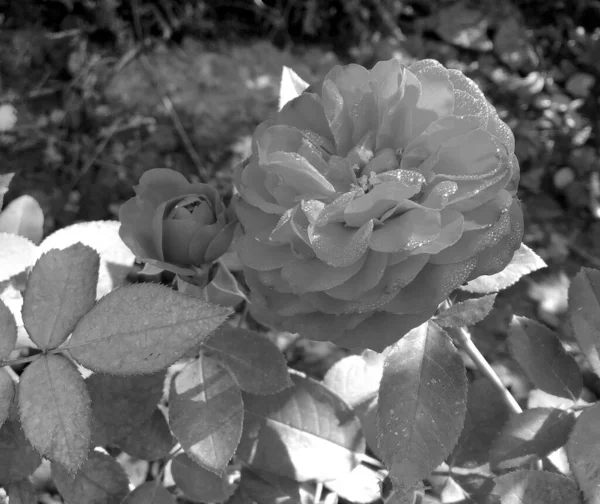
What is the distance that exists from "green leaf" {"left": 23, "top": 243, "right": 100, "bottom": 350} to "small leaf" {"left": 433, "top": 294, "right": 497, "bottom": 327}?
378 millimetres

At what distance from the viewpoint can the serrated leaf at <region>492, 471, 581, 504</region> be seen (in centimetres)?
67

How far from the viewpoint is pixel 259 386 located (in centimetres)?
76

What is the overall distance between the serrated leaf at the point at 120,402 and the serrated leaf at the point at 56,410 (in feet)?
0.52

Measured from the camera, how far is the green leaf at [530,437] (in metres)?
0.77

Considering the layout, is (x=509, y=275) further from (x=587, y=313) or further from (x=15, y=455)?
(x=15, y=455)

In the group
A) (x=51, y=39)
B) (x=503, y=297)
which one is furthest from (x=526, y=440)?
(x=51, y=39)

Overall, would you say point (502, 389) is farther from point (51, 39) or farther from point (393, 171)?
point (51, 39)

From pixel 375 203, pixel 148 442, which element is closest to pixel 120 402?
pixel 148 442

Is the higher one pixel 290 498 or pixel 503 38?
pixel 503 38

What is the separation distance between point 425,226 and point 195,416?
0.35 metres

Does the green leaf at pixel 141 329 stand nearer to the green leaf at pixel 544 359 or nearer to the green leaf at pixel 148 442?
the green leaf at pixel 148 442

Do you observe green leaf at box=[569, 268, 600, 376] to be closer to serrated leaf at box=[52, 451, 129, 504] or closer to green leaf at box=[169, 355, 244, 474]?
green leaf at box=[169, 355, 244, 474]

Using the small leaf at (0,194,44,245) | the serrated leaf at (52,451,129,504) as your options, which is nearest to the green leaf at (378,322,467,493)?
the serrated leaf at (52,451,129,504)

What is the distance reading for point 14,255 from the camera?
0.75 metres
